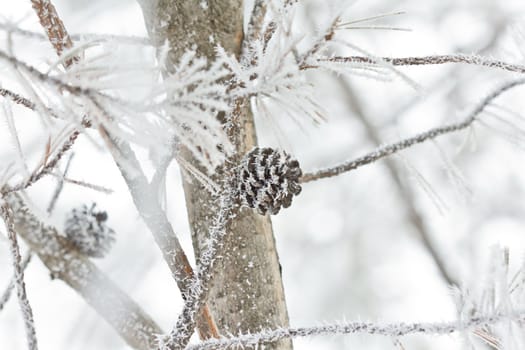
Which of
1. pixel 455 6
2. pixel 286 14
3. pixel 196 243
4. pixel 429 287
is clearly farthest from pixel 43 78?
pixel 455 6

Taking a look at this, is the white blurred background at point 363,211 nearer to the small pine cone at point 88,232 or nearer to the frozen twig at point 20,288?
the small pine cone at point 88,232

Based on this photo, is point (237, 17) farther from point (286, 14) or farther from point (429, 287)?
point (429, 287)

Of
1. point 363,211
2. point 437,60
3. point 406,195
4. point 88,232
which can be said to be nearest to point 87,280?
point 88,232

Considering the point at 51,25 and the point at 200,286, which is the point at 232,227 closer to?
the point at 200,286

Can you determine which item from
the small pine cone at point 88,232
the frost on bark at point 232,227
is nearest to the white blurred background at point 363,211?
the small pine cone at point 88,232

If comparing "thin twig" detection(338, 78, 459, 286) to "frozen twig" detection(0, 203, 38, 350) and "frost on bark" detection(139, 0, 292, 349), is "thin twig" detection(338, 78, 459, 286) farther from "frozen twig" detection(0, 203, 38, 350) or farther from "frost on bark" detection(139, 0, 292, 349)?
"frozen twig" detection(0, 203, 38, 350)
